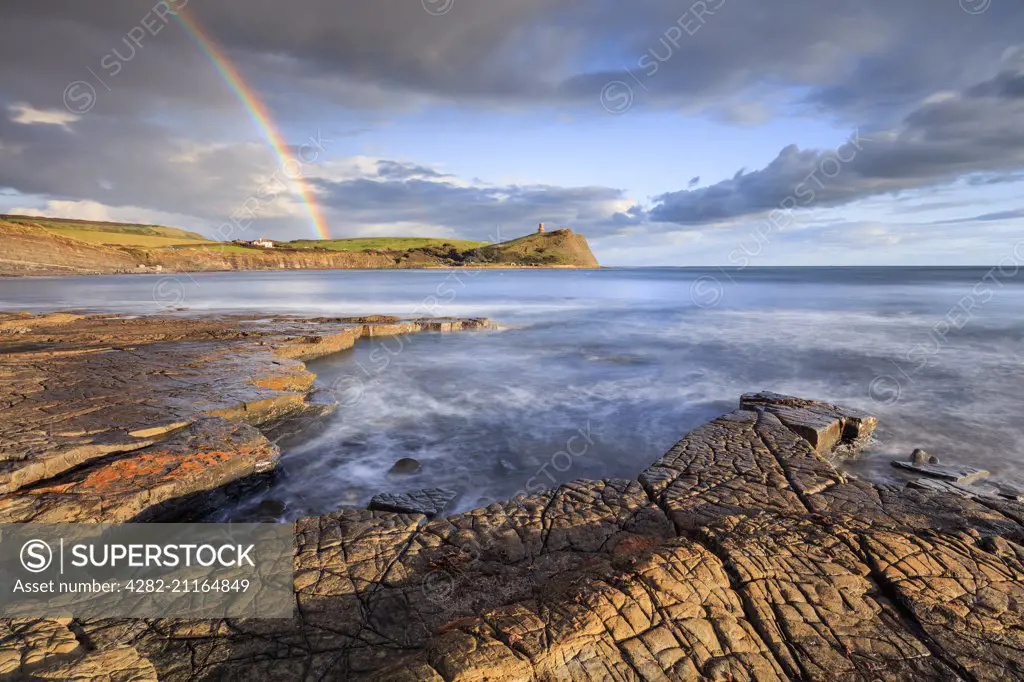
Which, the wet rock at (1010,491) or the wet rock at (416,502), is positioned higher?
the wet rock at (416,502)

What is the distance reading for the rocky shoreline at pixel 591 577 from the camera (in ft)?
9.29

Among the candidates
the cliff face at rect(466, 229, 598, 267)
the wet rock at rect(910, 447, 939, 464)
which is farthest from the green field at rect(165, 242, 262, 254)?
the wet rock at rect(910, 447, 939, 464)

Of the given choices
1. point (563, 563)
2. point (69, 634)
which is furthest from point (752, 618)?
point (69, 634)

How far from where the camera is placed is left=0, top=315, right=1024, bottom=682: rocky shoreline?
2830 millimetres

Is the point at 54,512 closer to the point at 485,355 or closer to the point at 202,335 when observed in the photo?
the point at 202,335

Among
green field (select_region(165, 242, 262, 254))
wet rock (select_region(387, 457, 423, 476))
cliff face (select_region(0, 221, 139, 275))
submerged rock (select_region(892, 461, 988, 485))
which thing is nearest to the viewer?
submerged rock (select_region(892, 461, 988, 485))

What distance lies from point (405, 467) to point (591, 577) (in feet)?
16.1

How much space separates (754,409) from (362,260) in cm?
14190

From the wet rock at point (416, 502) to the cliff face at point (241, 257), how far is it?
10355cm

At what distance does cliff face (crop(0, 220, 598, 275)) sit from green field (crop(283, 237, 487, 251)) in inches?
211

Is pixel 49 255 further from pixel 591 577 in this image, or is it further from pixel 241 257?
pixel 591 577

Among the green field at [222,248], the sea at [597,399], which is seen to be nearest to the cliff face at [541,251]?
the green field at [222,248]

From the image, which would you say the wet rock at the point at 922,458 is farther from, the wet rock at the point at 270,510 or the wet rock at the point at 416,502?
the wet rock at the point at 270,510

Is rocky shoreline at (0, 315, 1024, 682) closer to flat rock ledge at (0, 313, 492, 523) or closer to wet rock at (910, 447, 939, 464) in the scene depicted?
flat rock ledge at (0, 313, 492, 523)
